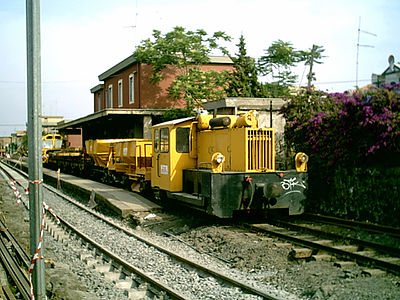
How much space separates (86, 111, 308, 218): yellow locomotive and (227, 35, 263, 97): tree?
31.6 feet

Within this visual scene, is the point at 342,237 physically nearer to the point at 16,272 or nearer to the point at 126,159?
the point at 16,272

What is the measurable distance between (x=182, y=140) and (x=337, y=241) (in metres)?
4.81

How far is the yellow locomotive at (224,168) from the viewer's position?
9.51 metres

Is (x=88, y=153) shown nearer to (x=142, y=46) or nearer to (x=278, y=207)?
(x=142, y=46)

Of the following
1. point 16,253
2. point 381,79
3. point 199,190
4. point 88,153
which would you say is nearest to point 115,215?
point 199,190

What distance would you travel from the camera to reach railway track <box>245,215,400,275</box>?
6918 mm

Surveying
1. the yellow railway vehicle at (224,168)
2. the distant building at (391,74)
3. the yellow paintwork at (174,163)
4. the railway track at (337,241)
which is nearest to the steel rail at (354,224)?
the railway track at (337,241)

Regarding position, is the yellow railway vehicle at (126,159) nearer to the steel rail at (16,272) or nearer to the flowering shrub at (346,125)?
the flowering shrub at (346,125)

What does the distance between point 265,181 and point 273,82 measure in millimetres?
15635

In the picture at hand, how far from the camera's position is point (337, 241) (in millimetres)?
8367

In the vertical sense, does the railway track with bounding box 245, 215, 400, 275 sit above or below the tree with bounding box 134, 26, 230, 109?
below

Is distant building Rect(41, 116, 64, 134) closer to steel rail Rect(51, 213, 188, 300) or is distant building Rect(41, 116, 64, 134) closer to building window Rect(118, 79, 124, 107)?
building window Rect(118, 79, 124, 107)

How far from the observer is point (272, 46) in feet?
78.1

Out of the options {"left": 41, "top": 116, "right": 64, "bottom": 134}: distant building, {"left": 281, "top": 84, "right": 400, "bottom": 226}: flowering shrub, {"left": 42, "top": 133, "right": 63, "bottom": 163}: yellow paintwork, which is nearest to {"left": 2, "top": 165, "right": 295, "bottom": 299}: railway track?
{"left": 281, "top": 84, "right": 400, "bottom": 226}: flowering shrub
